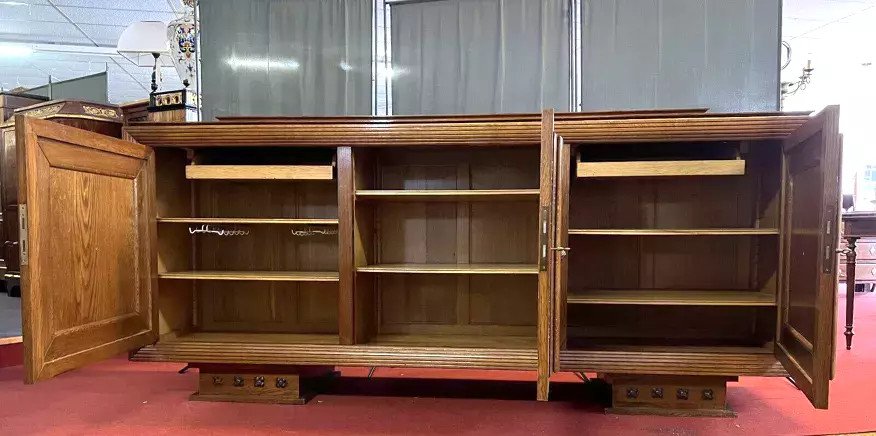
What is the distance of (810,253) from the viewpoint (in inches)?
68.1

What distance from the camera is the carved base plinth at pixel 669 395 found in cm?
215

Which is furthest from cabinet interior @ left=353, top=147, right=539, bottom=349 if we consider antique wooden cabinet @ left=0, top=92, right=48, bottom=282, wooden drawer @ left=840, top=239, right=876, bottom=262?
wooden drawer @ left=840, top=239, right=876, bottom=262

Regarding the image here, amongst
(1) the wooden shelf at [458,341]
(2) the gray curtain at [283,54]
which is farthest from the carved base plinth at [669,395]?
(2) the gray curtain at [283,54]

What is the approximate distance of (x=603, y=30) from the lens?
2574mm

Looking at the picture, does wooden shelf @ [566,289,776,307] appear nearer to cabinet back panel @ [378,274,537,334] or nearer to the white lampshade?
cabinet back panel @ [378,274,537,334]

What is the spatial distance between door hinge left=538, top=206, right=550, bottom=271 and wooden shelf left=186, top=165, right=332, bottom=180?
101 cm

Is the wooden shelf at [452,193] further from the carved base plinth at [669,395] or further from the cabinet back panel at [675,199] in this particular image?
the carved base plinth at [669,395]

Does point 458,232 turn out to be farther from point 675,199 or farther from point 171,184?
point 171,184

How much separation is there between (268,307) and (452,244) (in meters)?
1.07

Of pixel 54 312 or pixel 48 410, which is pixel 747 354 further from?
pixel 48 410

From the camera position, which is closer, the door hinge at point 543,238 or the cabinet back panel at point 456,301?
Answer: the door hinge at point 543,238

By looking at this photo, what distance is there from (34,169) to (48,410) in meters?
1.32

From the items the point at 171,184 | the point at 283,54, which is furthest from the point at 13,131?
the point at 283,54

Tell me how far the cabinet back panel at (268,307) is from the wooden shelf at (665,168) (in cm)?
148
